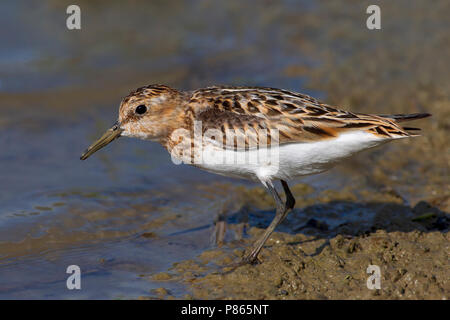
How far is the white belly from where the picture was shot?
287 inches

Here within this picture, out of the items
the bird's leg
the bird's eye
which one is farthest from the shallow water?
the bird's eye

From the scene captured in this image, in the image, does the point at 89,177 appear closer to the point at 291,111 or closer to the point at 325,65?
the point at 291,111

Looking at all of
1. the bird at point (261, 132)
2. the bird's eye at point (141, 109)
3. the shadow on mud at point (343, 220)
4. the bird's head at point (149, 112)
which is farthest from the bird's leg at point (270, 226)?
the bird's eye at point (141, 109)

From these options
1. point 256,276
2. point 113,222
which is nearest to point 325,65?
point 113,222

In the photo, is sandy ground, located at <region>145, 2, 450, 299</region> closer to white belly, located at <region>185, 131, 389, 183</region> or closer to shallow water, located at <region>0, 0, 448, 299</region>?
shallow water, located at <region>0, 0, 448, 299</region>

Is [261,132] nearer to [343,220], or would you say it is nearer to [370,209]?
[343,220]

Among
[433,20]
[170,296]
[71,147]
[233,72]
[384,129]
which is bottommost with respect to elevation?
[170,296]

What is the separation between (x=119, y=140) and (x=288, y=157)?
17.1ft

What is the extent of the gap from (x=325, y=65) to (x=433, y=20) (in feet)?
9.68

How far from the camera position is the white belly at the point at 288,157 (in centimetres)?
729

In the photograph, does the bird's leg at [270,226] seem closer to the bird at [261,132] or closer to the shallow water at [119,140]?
the bird at [261,132]

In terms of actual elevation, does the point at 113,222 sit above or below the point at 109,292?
above

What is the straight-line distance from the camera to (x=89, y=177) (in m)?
Result: 10.6

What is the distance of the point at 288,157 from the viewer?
24.2 ft
